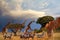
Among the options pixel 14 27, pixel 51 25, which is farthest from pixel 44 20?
pixel 14 27

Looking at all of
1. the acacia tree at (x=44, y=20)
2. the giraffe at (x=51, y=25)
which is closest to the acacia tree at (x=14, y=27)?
the acacia tree at (x=44, y=20)

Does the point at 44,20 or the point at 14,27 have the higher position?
the point at 44,20

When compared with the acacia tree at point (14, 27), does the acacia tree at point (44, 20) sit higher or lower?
higher

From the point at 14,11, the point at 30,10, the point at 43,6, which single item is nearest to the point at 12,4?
the point at 14,11

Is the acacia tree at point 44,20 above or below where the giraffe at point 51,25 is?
above

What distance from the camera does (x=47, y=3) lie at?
659 centimetres

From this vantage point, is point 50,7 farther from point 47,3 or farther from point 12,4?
point 12,4

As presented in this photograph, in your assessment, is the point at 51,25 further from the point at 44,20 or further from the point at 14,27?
the point at 14,27

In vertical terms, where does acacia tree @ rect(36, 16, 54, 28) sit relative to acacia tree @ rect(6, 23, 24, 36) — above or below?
above

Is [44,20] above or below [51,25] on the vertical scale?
above

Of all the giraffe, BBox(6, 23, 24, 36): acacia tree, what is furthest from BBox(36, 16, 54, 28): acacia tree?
BBox(6, 23, 24, 36): acacia tree

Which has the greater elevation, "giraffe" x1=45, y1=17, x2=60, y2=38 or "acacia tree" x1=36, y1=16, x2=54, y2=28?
"acacia tree" x1=36, y1=16, x2=54, y2=28

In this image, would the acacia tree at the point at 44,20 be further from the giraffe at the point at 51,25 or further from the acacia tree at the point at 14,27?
the acacia tree at the point at 14,27

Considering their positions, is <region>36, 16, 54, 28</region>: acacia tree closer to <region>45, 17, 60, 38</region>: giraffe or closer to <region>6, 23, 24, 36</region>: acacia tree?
<region>45, 17, 60, 38</region>: giraffe
